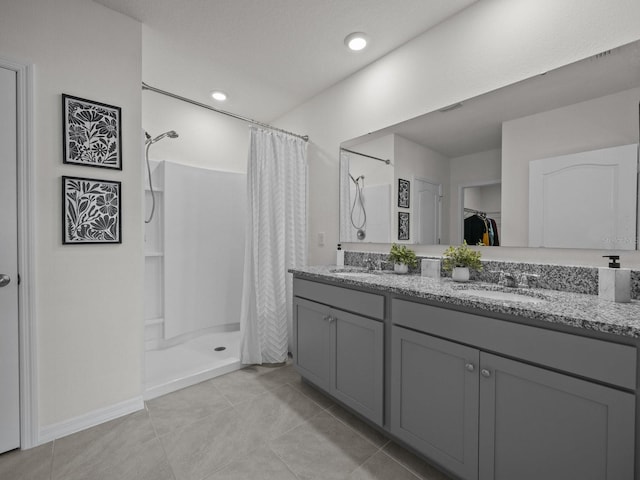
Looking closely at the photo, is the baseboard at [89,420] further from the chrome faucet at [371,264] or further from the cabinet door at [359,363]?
the chrome faucet at [371,264]

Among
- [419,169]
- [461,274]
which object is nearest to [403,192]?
[419,169]

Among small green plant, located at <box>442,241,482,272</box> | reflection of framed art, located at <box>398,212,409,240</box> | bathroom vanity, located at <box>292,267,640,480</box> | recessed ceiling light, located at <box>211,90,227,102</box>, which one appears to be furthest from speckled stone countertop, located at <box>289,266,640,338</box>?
recessed ceiling light, located at <box>211,90,227,102</box>

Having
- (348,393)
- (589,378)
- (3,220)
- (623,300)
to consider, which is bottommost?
(348,393)

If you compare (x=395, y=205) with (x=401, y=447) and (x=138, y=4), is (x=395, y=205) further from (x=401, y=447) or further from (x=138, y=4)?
(x=138, y=4)

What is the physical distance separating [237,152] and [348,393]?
2863mm

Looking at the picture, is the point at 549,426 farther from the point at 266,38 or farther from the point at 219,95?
the point at 219,95

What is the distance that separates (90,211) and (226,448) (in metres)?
1.54

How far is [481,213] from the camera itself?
1738 mm

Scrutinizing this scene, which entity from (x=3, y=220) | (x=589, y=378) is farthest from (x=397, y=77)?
(x=3, y=220)

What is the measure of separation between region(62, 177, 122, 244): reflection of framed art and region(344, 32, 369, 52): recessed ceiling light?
1.80 meters

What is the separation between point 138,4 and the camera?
178cm

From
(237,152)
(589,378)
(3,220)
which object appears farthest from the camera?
(237,152)

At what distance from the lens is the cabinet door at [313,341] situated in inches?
75.2

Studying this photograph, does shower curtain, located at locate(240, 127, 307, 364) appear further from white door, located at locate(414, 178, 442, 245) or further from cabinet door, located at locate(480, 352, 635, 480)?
cabinet door, located at locate(480, 352, 635, 480)
